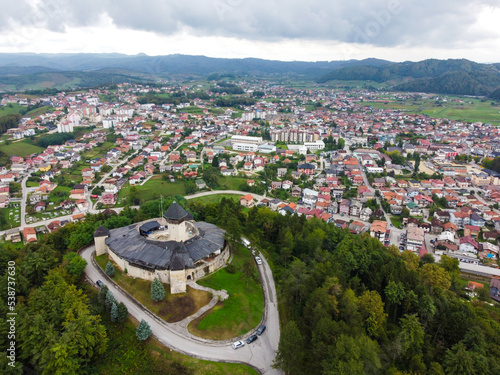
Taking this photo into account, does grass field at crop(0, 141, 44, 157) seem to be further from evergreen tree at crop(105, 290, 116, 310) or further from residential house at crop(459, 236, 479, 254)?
residential house at crop(459, 236, 479, 254)

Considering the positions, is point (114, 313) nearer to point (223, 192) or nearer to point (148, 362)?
point (148, 362)

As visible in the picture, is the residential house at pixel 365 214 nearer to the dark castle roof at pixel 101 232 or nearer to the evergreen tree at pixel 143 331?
the dark castle roof at pixel 101 232

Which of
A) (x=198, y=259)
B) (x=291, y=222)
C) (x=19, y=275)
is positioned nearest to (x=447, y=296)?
(x=291, y=222)

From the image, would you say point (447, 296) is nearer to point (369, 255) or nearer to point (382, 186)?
point (369, 255)

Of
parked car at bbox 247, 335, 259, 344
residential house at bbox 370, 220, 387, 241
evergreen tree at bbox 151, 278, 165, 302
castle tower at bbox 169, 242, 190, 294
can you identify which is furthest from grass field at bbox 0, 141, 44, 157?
residential house at bbox 370, 220, 387, 241

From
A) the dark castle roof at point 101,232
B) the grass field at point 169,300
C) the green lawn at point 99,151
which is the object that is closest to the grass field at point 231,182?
the dark castle roof at point 101,232

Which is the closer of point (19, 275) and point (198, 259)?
point (19, 275)

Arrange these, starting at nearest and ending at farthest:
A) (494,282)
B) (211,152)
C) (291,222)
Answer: (494,282) → (291,222) → (211,152)
